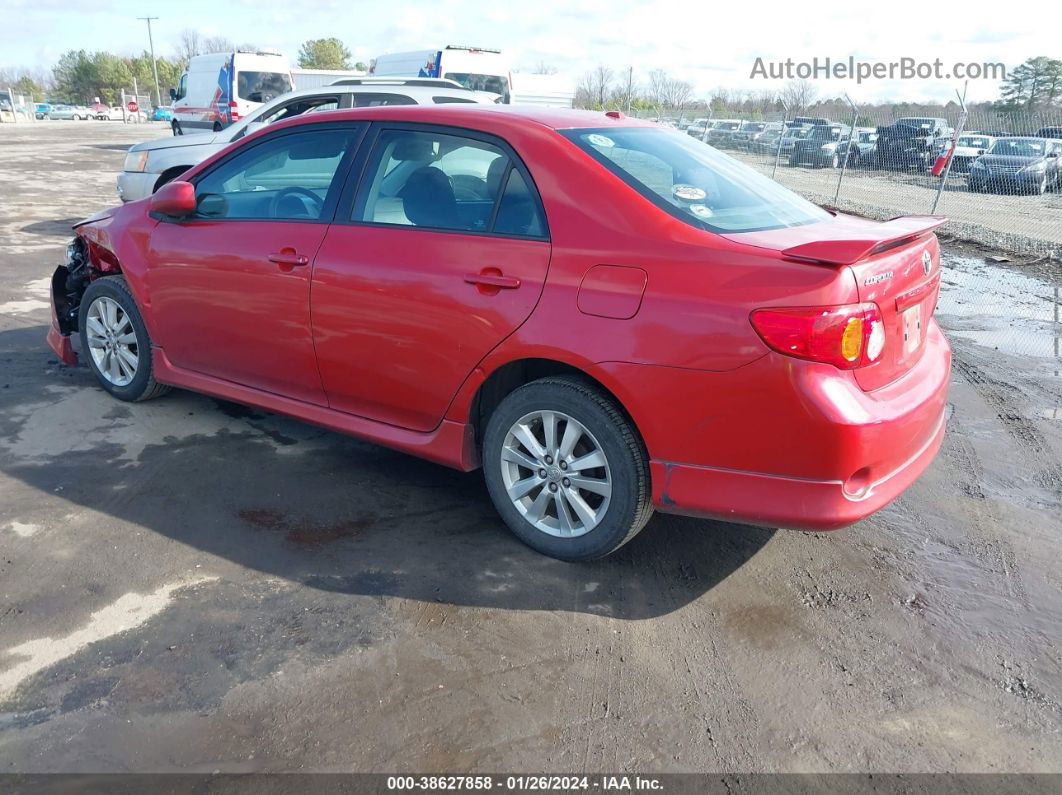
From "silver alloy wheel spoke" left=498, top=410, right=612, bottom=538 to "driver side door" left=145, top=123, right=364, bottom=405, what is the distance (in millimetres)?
1140

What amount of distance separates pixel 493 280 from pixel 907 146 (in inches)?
781

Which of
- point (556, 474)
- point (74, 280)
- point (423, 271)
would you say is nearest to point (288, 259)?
point (423, 271)

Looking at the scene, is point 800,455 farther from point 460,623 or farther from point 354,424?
point 354,424

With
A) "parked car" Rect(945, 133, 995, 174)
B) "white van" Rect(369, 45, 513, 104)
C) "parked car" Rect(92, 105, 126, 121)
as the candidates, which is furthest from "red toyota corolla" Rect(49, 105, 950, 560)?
"parked car" Rect(92, 105, 126, 121)

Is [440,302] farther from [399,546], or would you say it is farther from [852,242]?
[852,242]

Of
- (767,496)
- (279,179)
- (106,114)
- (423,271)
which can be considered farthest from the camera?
(106,114)

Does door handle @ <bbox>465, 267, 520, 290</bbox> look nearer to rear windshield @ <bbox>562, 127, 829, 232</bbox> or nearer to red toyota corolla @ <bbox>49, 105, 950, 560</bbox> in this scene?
red toyota corolla @ <bbox>49, 105, 950, 560</bbox>

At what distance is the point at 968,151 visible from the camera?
804 inches

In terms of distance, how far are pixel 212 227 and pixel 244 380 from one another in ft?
2.61

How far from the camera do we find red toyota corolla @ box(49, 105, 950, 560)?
9.87 ft

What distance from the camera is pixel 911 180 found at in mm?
20156

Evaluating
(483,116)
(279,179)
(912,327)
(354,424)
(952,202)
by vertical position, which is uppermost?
(483,116)

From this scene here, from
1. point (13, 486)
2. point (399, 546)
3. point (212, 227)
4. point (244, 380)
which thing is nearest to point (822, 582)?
point (399, 546)

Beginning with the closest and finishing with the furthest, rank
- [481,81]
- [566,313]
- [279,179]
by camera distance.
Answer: [566,313] < [279,179] < [481,81]
